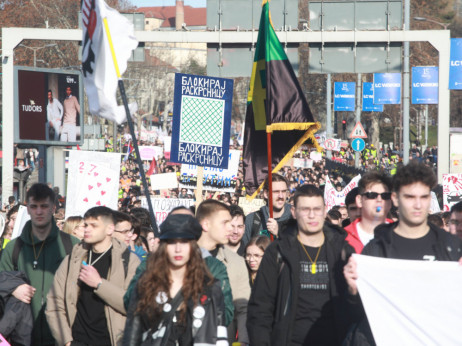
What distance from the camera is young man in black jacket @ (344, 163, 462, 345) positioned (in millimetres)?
5109

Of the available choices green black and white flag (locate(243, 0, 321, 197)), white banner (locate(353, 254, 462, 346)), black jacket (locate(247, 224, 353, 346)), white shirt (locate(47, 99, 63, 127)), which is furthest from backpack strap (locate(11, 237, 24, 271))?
white shirt (locate(47, 99, 63, 127))

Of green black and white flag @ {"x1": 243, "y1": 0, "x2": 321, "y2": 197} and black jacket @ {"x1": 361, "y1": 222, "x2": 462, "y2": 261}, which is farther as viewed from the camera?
green black and white flag @ {"x1": 243, "y1": 0, "x2": 321, "y2": 197}

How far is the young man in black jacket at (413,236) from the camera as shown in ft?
16.8

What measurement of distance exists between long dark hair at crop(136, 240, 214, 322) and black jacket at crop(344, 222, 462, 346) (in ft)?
2.87

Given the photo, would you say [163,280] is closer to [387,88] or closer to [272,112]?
[272,112]

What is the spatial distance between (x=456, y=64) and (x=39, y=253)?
2667 centimetres

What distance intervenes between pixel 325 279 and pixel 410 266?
2.00 feet

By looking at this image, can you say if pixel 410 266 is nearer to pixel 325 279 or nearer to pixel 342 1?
pixel 325 279

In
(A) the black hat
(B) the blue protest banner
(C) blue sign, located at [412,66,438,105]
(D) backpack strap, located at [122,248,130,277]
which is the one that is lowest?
(D) backpack strap, located at [122,248,130,277]

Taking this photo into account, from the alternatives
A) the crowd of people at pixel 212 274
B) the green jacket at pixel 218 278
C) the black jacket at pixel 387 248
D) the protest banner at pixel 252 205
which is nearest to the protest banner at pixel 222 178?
the protest banner at pixel 252 205

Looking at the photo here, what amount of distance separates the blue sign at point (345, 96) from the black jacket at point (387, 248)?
3676 cm

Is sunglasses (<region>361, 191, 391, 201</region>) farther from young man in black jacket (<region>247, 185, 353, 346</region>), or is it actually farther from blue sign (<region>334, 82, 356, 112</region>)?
blue sign (<region>334, 82, 356, 112</region>)

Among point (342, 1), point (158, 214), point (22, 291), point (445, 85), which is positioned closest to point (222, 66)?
point (342, 1)

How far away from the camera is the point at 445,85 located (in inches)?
961
